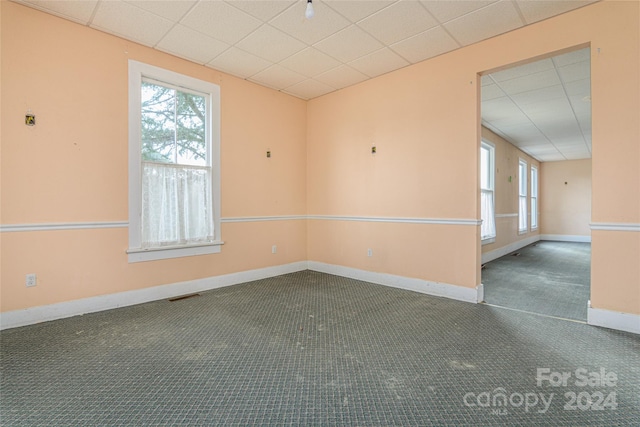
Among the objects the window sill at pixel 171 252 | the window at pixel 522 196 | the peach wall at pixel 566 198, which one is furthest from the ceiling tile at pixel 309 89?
the peach wall at pixel 566 198

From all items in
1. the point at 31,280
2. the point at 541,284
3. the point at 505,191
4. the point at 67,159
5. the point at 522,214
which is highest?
the point at 67,159

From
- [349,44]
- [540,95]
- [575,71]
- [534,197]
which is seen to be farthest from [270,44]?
[534,197]

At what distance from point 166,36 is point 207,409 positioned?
136 inches

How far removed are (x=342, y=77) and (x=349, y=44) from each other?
91 cm

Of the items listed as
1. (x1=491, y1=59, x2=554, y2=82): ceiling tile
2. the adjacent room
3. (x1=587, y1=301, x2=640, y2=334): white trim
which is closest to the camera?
the adjacent room

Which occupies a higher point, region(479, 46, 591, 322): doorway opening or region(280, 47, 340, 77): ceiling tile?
region(280, 47, 340, 77): ceiling tile

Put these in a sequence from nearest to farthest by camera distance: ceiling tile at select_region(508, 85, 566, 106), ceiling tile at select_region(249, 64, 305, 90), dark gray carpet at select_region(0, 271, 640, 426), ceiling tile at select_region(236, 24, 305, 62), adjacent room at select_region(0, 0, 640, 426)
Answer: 1. dark gray carpet at select_region(0, 271, 640, 426)
2. adjacent room at select_region(0, 0, 640, 426)
3. ceiling tile at select_region(236, 24, 305, 62)
4. ceiling tile at select_region(249, 64, 305, 90)
5. ceiling tile at select_region(508, 85, 566, 106)

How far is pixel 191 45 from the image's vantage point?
10.9 feet

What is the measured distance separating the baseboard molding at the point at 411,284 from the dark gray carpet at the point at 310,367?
10.0 inches

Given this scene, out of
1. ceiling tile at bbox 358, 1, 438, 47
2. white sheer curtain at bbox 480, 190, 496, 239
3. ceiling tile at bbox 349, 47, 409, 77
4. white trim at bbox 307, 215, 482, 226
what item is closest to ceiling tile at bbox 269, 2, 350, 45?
ceiling tile at bbox 358, 1, 438, 47

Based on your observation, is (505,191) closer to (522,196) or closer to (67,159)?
(522,196)

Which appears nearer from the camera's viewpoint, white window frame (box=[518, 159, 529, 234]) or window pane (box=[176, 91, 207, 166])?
window pane (box=[176, 91, 207, 166])

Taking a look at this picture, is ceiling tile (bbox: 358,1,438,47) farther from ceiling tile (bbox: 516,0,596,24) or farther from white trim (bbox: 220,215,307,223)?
white trim (bbox: 220,215,307,223)

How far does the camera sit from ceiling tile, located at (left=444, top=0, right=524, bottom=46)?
2715 mm
